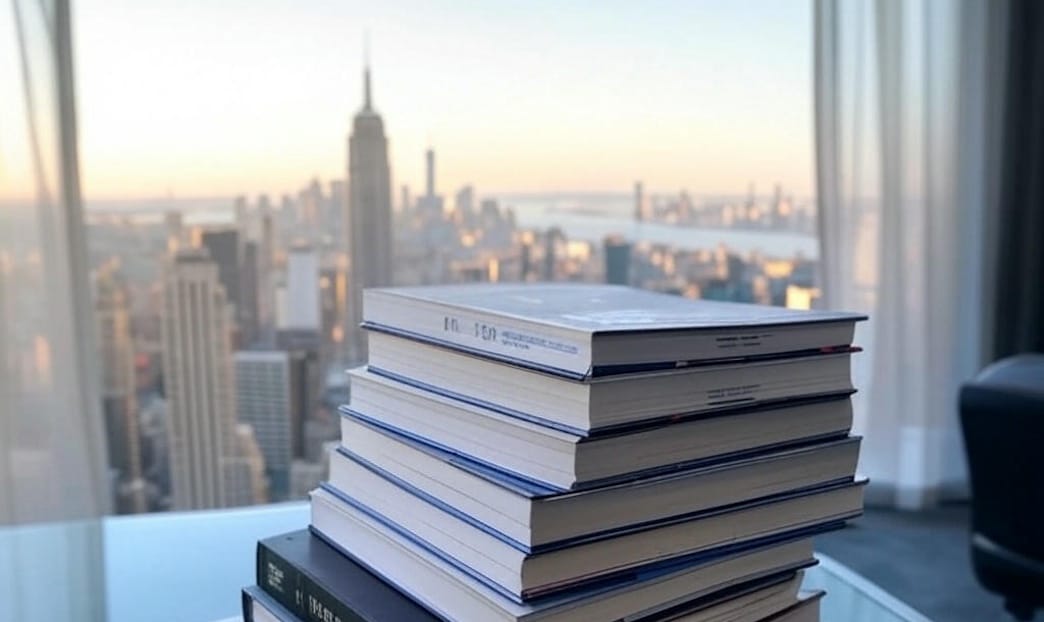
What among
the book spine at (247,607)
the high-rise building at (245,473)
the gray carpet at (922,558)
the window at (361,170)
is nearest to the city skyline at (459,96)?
the window at (361,170)

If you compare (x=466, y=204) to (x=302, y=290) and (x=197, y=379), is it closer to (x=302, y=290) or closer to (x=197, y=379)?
(x=302, y=290)

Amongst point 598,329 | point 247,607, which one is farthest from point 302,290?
point 598,329

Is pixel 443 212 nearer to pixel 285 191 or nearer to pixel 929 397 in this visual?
pixel 285 191

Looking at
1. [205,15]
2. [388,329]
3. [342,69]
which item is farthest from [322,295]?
[388,329]

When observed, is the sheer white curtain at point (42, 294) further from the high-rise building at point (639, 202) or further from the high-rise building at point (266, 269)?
the high-rise building at point (639, 202)

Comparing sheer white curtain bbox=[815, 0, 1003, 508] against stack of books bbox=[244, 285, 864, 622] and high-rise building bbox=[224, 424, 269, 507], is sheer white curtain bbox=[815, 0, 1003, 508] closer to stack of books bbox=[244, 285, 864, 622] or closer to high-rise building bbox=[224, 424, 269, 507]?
high-rise building bbox=[224, 424, 269, 507]

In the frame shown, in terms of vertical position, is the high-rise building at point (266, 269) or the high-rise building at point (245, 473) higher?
the high-rise building at point (266, 269)

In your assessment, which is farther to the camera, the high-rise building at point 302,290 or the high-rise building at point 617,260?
the high-rise building at point 617,260
